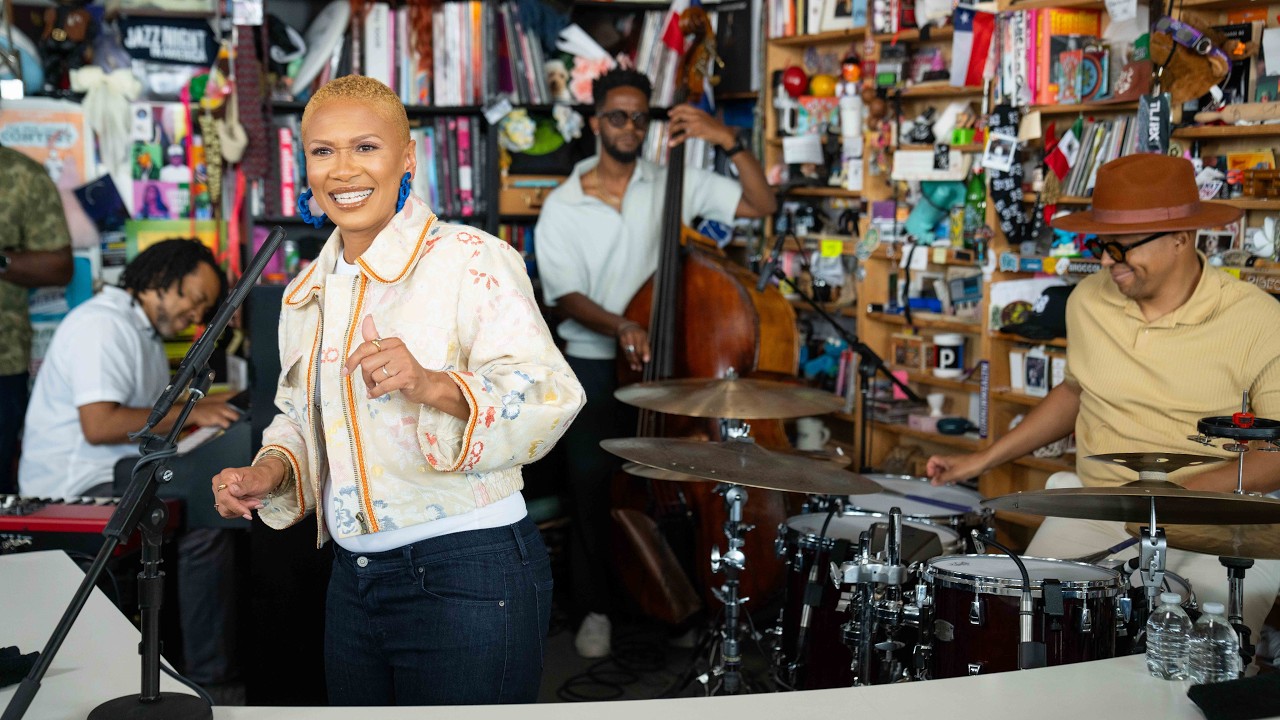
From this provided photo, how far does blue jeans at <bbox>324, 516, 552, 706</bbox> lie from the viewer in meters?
1.80

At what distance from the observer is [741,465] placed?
2.61 meters

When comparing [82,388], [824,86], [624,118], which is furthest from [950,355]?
[82,388]

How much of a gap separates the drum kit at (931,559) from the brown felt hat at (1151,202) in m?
0.53

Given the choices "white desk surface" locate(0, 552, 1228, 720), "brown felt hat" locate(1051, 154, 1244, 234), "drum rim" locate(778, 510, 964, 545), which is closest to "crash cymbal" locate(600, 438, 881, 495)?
"drum rim" locate(778, 510, 964, 545)

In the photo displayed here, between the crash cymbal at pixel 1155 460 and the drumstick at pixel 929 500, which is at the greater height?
the crash cymbal at pixel 1155 460

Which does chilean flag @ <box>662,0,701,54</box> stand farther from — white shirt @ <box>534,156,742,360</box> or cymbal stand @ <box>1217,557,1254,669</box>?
cymbal stand @ <box>1217,557,1254,669</box>

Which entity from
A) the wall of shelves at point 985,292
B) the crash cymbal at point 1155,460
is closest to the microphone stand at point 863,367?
the wall of shelves at point 985,292

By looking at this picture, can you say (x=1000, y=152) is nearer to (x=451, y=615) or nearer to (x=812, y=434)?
(x=812, y=434)

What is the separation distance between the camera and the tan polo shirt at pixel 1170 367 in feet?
9.20

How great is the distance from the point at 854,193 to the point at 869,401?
2.63ft

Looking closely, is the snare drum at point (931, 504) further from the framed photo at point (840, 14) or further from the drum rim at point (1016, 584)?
the framed photo at point (840, 14)

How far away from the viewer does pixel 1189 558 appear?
9.10ft

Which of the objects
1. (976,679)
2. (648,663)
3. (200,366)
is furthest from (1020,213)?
(200,366)

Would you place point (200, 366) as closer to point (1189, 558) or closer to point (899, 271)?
point (1189, 558)
